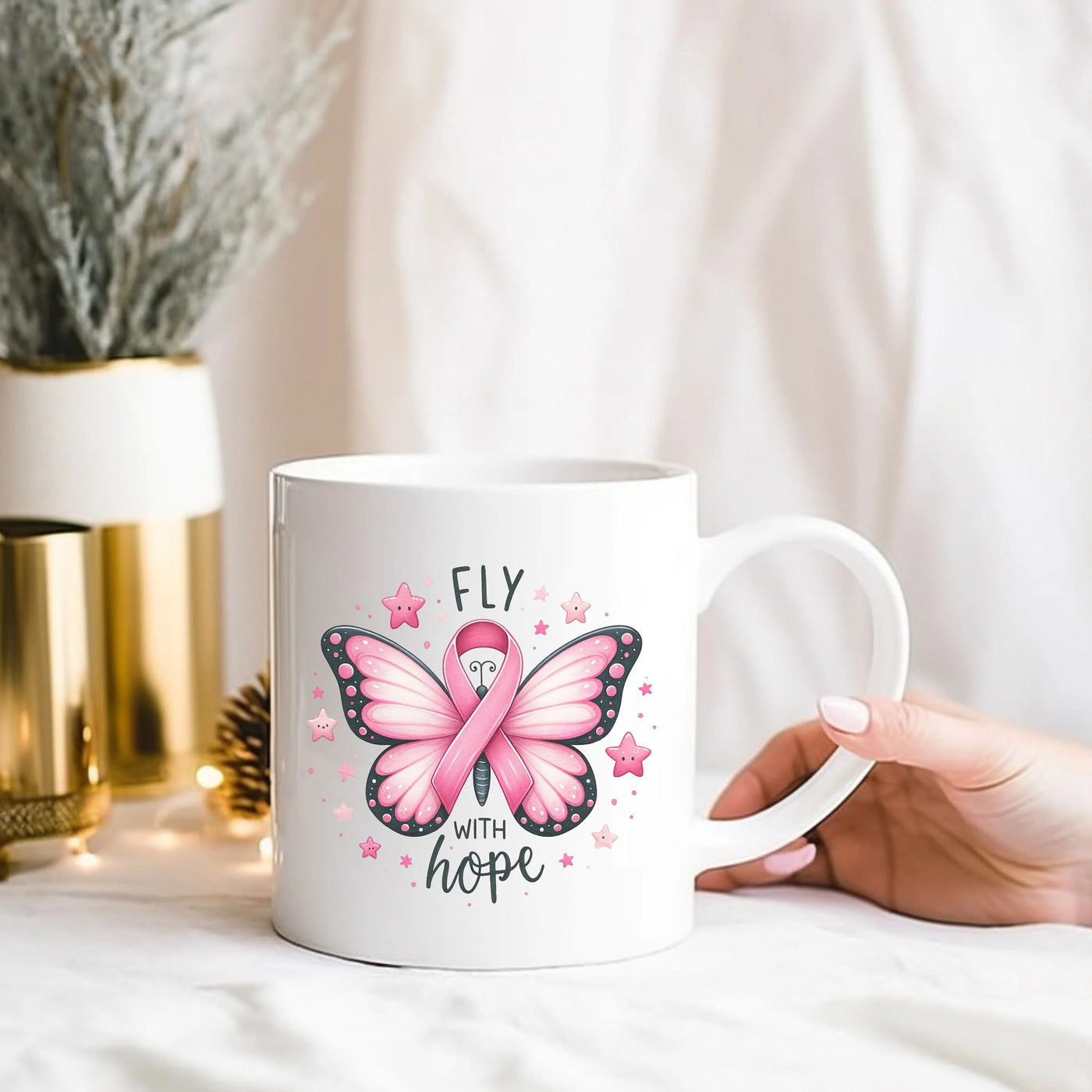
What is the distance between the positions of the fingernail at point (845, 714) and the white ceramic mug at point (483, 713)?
6 centimetres

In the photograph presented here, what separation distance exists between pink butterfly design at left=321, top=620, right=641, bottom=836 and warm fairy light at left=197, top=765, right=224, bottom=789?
28 centimetres

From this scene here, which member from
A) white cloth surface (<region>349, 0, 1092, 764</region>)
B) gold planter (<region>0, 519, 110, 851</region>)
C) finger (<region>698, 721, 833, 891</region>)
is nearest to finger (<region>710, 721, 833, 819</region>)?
finger (<region>698, 721, 833, 891</region>)

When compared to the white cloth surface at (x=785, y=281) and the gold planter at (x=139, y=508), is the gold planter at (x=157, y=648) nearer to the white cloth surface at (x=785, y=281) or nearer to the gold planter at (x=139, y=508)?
the gold planter at (x=139, y=508)

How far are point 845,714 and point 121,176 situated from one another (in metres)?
0.54

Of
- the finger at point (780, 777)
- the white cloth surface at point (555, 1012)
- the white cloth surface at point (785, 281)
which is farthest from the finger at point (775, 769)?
the white cloth surface at point (785, 281)

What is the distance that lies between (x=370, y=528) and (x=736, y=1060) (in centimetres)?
25

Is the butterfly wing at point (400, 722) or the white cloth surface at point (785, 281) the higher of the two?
the white cloth surface at point (785, 281)

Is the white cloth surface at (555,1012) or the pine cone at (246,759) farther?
the pine cone at (246,759)

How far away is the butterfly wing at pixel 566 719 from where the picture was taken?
677 millimetres

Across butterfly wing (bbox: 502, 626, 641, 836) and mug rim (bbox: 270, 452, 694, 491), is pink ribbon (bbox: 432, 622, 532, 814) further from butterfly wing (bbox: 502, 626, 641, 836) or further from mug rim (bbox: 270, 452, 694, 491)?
mug rim (bbox: 270, 452, 694, 491)

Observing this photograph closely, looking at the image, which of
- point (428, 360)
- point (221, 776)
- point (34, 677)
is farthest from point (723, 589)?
point (34, 677)

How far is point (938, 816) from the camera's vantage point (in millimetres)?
846

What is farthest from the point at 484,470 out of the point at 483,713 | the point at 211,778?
the point at 211,778

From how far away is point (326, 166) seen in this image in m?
1.21
